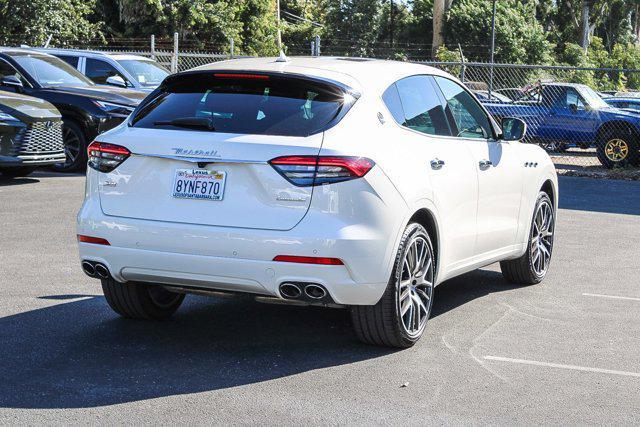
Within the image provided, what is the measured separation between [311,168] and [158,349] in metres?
1.43

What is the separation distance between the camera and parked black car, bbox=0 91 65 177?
14.4 m

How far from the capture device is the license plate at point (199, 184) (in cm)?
592

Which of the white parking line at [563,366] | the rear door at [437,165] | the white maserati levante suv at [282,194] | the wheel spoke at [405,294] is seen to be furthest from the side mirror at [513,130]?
the white parking line at [563,366]

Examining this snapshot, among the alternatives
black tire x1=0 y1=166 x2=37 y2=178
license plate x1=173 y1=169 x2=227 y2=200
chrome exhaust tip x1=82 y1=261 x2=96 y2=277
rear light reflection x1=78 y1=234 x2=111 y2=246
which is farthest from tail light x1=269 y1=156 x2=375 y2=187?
black tire x1=0 y1=166 x2=37 y2=178

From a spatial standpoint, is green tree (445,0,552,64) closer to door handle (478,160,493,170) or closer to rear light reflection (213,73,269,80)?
door handle (478,160,493,170)

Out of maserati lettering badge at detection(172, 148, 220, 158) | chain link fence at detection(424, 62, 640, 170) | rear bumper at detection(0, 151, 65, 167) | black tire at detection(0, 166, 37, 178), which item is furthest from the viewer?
chain link fence at detection(424, 62, 640, 170)

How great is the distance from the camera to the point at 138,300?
685 cm

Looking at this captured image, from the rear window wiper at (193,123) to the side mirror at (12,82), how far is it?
11.1 metres

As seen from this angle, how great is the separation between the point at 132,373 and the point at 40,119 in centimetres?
963

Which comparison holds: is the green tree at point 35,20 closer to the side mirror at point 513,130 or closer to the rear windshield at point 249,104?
the side mirror at point 513,130

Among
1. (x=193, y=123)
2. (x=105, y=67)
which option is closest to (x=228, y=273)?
(x=193, y=123)

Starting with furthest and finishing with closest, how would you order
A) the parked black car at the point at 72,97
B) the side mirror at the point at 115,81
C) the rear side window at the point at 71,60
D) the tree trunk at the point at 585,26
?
the tree trunk at the point at 585,26
the rear side window at the point at 71,60
the side mirror at the point at 115,81
the parked black car at the point at 72,97

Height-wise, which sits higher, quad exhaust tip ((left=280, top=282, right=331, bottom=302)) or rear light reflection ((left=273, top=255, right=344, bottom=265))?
rear light reflection ((left=273, top=255, right=344, bottom=265))

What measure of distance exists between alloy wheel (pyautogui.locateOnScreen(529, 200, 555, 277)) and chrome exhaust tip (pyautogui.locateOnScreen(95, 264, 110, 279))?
11.9 ft
